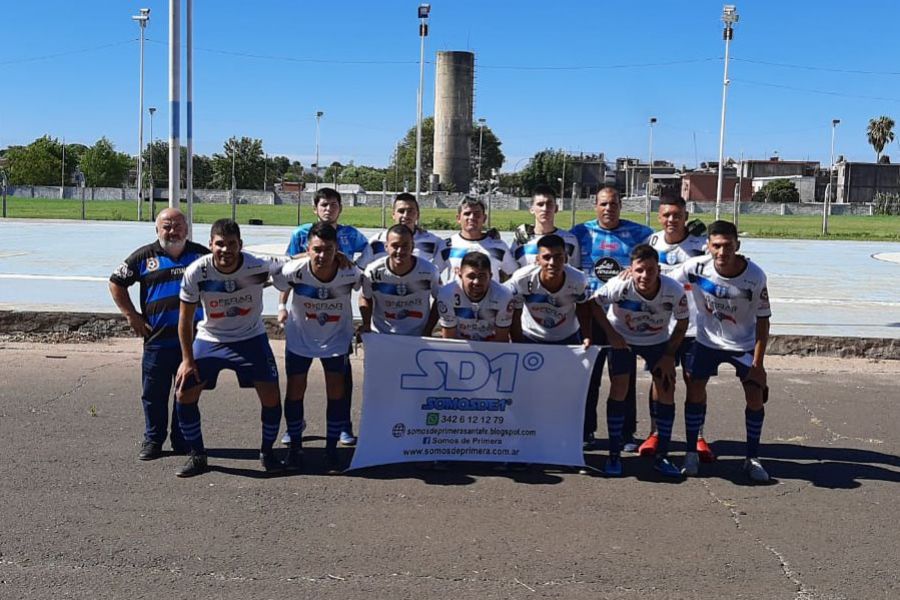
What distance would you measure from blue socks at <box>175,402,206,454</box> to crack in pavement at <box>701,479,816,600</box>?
3621 millimetres

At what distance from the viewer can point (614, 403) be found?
22.1ft

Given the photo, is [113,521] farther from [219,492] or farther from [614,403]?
[614,403]

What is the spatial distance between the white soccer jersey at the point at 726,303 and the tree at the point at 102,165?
8836cm

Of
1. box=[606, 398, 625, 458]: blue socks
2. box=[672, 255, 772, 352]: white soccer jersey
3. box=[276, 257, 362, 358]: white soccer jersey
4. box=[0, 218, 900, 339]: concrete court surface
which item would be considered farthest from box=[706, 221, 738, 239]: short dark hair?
box=[0, 218, 900, 339]: concrete court surface

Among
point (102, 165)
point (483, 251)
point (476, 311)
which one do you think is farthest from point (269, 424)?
point (102, 165)

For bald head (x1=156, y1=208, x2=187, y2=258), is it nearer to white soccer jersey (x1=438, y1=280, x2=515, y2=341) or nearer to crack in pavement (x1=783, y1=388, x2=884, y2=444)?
white soccer jersey (x1=438, y1=280, x2=515, y2=341)

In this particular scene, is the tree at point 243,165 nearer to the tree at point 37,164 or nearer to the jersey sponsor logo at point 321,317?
the tree at point 37,164

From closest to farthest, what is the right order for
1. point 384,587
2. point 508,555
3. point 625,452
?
point 384,587 → point 508,555 → point 625,452

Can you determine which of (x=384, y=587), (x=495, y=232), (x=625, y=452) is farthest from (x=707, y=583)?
(x=495, y=232)

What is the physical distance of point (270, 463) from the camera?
6.41 m

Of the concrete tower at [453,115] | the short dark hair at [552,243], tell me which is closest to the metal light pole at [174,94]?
the short dark hair at [552,243]

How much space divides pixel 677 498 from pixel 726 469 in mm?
876

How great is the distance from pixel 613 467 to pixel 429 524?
1765mm

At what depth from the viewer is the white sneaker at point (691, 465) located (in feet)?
21.6
